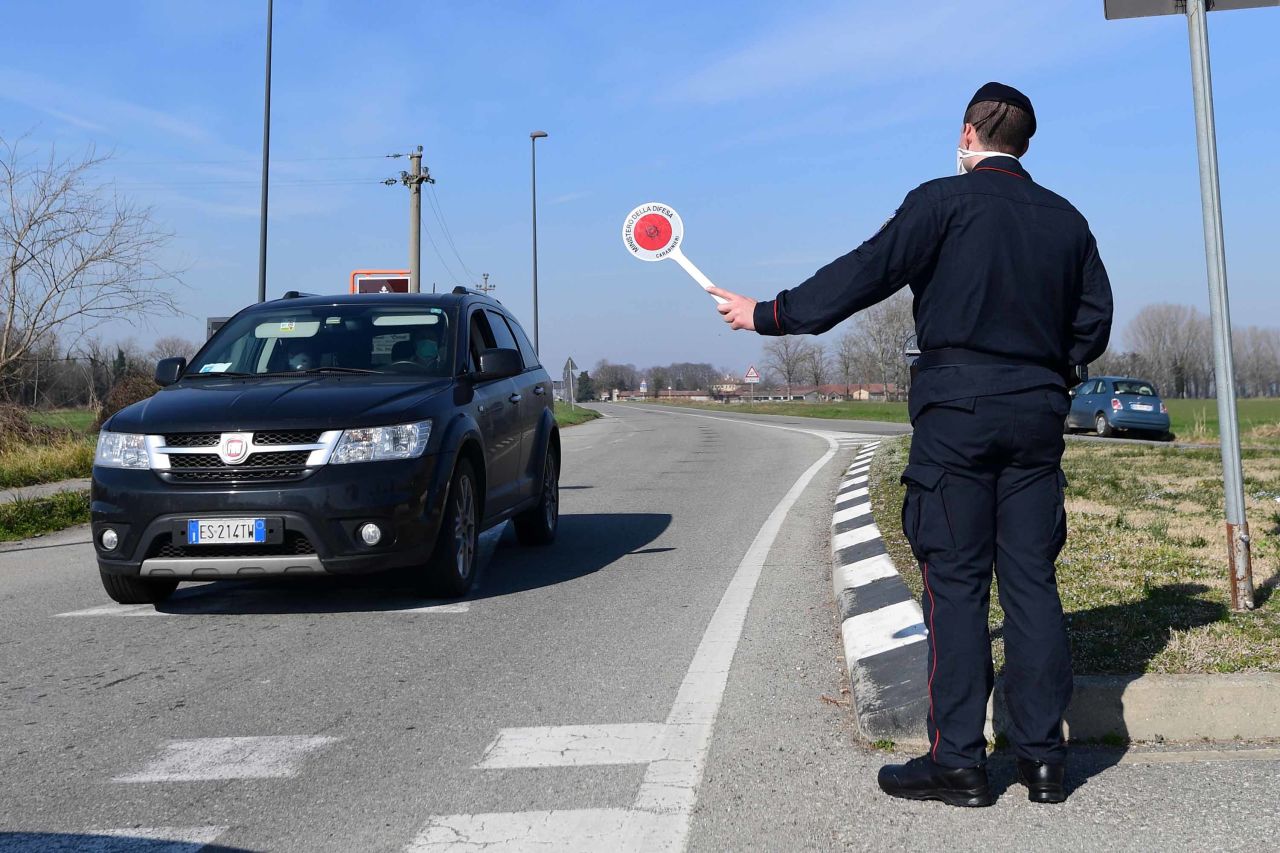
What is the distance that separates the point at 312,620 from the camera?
6.07 meters

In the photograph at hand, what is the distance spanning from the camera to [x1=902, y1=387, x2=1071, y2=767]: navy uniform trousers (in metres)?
3.22

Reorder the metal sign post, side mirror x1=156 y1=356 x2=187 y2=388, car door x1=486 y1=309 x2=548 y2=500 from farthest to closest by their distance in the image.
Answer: car door x1=486 y1=309 x2=548 y2=500, side mirror x1=156 y1=356 x2=187 y2=388, the metal sign post

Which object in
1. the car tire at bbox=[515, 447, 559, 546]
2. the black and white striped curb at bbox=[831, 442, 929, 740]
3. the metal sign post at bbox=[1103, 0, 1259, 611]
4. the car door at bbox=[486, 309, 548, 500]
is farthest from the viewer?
the car tire at bbox=[515, 447, 559, 546]

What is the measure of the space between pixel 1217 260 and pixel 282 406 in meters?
4.36

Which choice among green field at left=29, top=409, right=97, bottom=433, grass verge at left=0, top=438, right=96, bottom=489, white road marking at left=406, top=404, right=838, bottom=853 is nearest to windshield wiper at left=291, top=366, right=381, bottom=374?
white road marking at left=406, top=404, right=838, bottom=853

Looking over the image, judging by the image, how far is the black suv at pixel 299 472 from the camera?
5812 millimetres

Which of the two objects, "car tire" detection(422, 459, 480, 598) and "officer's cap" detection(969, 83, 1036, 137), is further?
"car tire" detection(422, 459, 480, 598)

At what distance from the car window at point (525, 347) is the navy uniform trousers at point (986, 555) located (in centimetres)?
583

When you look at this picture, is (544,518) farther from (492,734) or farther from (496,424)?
(492,734)

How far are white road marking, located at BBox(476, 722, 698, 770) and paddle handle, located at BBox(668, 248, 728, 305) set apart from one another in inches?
55.9

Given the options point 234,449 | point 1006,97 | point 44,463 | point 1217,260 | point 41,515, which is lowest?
point 41,515

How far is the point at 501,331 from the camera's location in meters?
8.64

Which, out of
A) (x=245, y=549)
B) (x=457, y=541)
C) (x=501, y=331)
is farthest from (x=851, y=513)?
(x=245, y=549)

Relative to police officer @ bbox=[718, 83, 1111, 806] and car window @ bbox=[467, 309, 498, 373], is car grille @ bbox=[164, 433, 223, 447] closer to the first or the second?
car window @ bbox=[467, 309, 498, 373]
